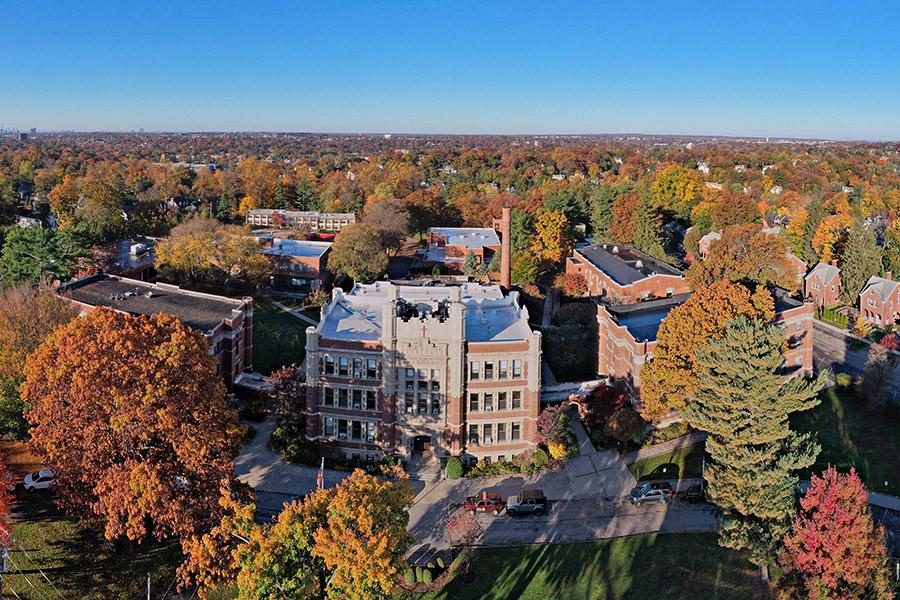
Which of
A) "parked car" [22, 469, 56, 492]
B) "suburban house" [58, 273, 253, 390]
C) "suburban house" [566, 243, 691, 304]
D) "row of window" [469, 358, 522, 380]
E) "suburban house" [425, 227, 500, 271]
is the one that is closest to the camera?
"parked car" [22, 469, 56, 492]

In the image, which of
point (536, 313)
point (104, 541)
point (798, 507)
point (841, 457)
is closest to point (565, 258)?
point (536, 313)

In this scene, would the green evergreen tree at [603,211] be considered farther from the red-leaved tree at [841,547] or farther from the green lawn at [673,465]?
the red-leaved tree at [841,547]

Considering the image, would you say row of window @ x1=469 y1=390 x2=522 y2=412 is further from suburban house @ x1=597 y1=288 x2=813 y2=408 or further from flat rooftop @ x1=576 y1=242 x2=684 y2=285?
flat rooftop @ x1=576 y1=242 x2=684 y2=285

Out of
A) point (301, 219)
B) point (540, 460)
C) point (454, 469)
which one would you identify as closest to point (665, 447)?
point (540, 460)

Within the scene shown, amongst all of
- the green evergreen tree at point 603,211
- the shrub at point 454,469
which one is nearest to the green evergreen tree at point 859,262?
the green evergreen tree at point 603,211

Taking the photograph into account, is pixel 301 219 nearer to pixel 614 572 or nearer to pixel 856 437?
pixel 856 437

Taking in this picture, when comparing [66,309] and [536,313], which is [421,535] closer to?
[66,309]

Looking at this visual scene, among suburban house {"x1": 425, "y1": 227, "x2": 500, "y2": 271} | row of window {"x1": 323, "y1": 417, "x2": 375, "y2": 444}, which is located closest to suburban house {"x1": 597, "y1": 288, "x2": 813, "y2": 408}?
row of window {"x1": 323, "y1": 417, "x2": 375, "y2": 444}

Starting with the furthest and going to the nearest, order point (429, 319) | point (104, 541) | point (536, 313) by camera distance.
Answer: point (536, 313) → point (429, 319) → point (104, 541)
